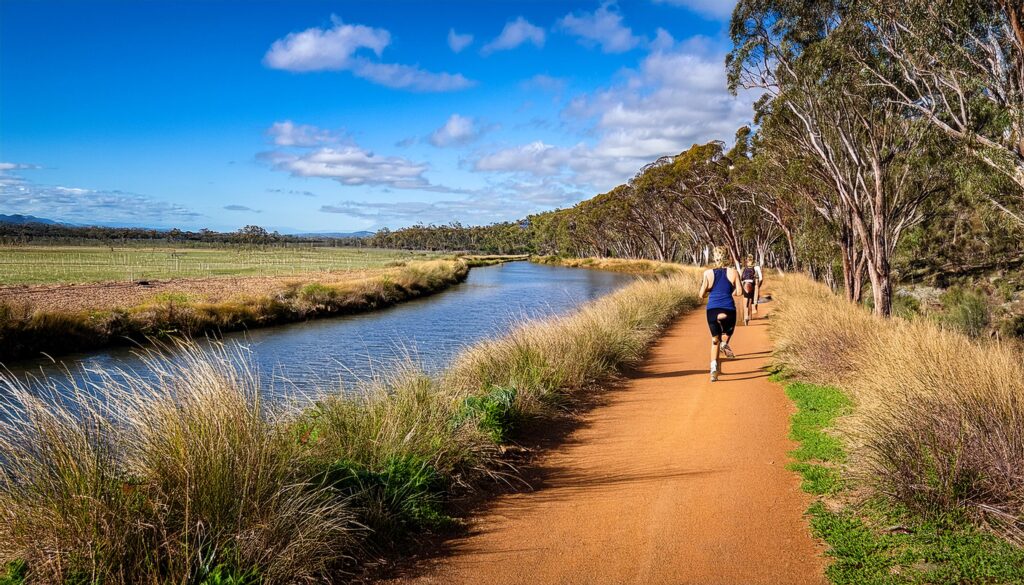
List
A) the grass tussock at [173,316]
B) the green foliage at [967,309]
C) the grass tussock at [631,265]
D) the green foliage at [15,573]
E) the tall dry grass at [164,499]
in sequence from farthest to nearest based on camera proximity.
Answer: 1. the grass tussock at [631,265]
2. the green foliage at [967,309]
3. the grass tussock at [173,316]
4. the tall dry grass at [164,499]
5. the green foliage at [15,573]

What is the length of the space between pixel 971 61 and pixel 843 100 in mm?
4152

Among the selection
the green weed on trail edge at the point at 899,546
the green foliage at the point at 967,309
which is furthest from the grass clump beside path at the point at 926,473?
the green foliage at the point at 967,309

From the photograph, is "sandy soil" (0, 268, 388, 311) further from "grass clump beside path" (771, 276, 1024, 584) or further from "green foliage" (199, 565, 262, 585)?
"grass clump beside path" (771, 276, 1024, 584)

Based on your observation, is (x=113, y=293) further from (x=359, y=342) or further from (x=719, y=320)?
(x=719, y=320)

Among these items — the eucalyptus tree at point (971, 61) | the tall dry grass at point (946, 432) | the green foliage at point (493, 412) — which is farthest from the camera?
the eucalyptus tree at point (971, 61)

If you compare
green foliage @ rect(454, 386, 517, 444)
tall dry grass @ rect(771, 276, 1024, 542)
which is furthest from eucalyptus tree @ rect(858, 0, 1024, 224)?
green foliage @ rect(454, 386, 517, 444)

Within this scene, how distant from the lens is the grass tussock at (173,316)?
1723cm

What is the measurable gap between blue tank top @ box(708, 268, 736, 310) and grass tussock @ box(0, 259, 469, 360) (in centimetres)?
880

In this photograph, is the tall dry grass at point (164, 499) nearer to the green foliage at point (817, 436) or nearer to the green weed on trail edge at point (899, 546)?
the green weed on trail edge at point (899, 546)

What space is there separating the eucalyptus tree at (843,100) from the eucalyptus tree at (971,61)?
99cm

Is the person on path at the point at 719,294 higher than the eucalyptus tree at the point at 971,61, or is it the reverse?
the eucalyptus tree at the point at 971,61

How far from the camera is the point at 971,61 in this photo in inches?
438

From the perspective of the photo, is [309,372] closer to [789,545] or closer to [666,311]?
[666,311]

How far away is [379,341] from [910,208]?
17692 mm
